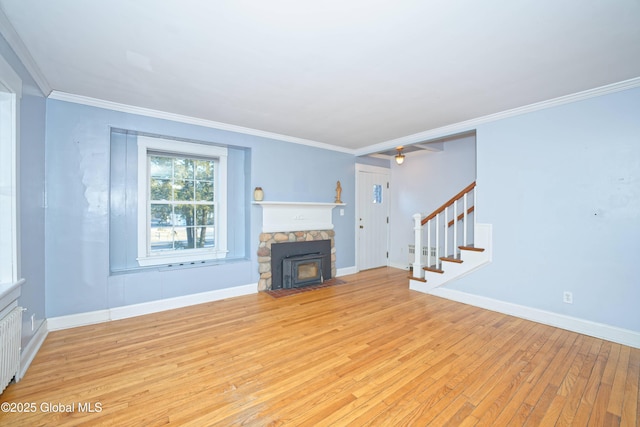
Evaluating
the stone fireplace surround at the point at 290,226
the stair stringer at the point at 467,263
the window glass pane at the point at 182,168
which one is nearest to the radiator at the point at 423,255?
the stair stringer at the point at 467,263

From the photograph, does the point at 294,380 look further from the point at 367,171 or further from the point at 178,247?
the point at 367,171

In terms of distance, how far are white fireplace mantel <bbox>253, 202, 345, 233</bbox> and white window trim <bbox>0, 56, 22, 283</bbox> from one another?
104 inches

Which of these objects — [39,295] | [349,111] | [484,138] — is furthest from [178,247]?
[484,138]

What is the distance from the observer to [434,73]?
8.16ft

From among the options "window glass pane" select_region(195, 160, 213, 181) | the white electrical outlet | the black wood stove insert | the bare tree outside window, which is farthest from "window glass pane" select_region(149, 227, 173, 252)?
the white electrical outlet

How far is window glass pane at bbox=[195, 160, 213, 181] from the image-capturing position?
4250mm

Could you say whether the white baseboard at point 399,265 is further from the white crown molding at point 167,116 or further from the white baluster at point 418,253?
the white crown molding at point 167,116

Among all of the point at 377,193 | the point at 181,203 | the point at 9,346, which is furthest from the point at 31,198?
the point at 377,193

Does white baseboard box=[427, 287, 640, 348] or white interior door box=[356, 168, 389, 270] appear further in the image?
white interior door box=[356, 168, 389, 270]

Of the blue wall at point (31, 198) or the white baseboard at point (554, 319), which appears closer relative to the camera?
the blue wall at point (31, 198)

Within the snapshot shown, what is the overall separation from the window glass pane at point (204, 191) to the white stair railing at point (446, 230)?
3480 millimetres

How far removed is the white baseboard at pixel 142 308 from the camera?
9.95ft

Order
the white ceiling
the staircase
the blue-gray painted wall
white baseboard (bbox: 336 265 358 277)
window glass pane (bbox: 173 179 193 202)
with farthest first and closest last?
white baseboard (bbox: 336 265 358 277)
window glass pane (bbox: 173 179 193 202)
the staircase
the blue-gray painted wall
the white ceiling

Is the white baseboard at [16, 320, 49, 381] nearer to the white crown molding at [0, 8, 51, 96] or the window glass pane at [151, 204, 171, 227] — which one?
the window glass pane at [151, 204, 171, 227]
